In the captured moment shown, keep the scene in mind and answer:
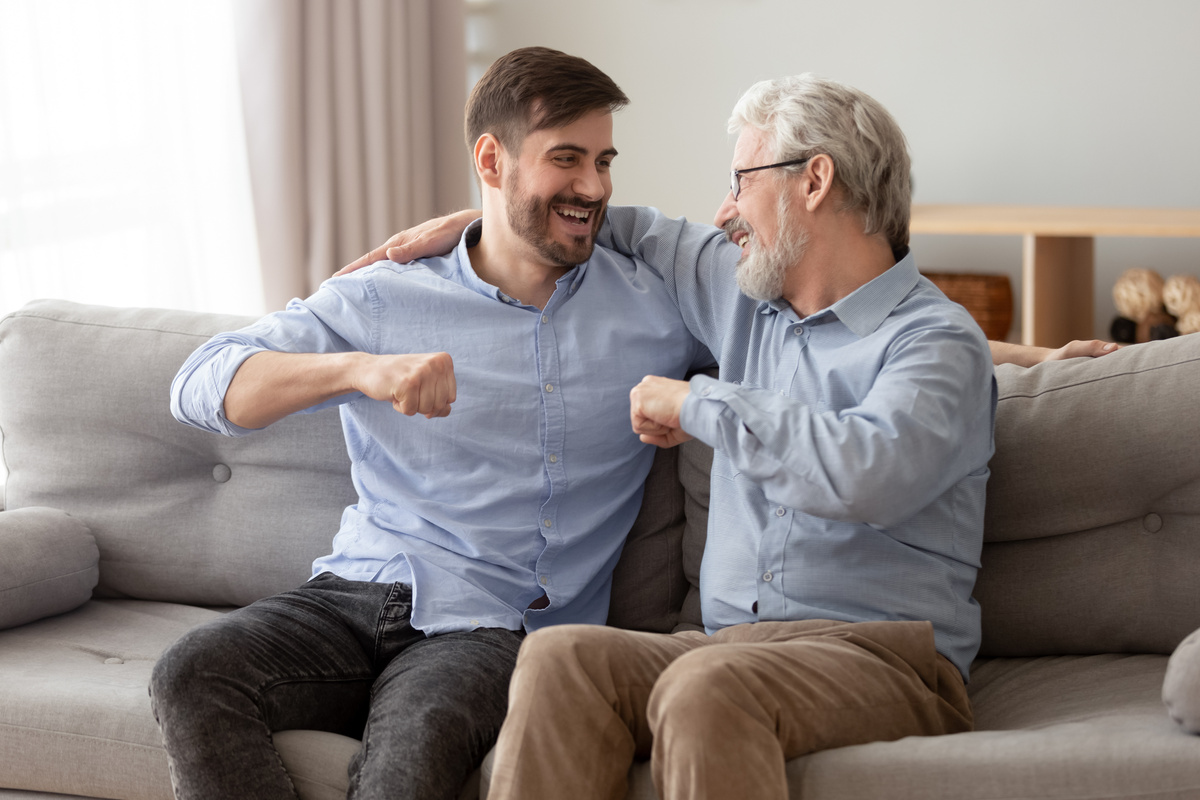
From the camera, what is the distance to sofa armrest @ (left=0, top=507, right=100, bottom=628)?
1832 mm

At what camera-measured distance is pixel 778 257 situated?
1559 mm

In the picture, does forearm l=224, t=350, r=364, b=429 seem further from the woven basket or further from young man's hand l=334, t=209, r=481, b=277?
the woven basket

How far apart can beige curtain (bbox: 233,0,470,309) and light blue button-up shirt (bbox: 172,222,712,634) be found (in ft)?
5.31

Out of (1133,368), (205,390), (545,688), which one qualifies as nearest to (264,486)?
(205,390)

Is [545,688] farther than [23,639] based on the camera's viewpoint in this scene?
No

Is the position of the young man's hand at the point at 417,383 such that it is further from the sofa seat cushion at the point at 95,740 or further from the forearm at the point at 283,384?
the sofa seat cushion at the point at 95,740

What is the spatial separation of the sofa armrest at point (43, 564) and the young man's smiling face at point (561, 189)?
0.95 metres

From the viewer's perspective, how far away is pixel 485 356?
67.8 inches

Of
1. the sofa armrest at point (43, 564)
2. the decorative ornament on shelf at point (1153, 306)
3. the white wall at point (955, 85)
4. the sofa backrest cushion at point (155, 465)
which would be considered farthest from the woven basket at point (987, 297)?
the sofa armrest at point (43, 564)

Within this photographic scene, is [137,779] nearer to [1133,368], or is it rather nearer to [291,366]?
[291,366]

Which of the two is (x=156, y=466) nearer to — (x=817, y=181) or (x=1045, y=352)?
(x=817, y=181)

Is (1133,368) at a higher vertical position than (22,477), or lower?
higher

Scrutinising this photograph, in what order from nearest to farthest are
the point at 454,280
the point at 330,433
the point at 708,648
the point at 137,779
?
the point at 708,648 → the point at 137,779 → the point at 454,280 → the point at 330,433

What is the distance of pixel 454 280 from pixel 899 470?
2.65 ft
